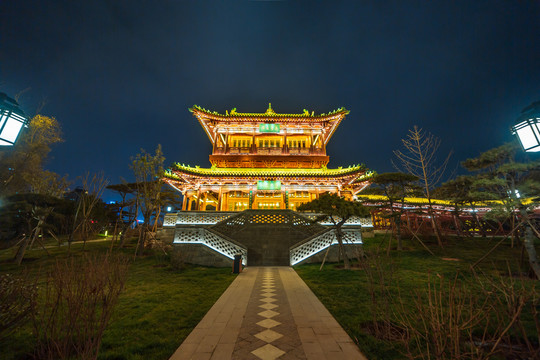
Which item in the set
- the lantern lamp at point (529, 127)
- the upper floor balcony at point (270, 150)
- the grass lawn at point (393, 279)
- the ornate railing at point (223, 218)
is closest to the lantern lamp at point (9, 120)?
the grass lawn at point (393, 279)

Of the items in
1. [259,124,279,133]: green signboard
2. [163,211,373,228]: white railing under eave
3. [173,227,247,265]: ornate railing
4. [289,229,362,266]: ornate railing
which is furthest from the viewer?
[259,124,279,133]: green signboard

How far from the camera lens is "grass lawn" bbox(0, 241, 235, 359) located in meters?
3.63

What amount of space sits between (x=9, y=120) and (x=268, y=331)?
5.52 metres

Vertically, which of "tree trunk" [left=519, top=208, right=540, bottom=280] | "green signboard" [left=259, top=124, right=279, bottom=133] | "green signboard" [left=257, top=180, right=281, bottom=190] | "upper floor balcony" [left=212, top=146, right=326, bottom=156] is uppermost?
"green signboard" [left=259, top=124, right=279, bottom=133]

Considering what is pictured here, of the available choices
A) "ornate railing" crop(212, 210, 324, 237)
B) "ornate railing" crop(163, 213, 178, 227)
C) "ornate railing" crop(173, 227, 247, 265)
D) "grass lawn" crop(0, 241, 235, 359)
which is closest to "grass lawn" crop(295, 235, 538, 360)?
"ornate railing" crop(212, 210, 324, 237)

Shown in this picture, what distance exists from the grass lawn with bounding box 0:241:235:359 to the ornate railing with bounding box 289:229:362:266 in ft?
13.3

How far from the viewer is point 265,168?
19703 millimetres

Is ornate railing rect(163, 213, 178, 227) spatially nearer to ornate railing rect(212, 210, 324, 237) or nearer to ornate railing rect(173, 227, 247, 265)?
ornate railing rect(173, 227, 247, 265)

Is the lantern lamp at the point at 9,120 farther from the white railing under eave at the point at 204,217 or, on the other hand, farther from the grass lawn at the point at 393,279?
the white railing under eave at the point at 204,217

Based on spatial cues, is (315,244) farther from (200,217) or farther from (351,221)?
(200,217)

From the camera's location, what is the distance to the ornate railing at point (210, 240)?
11.7 meters

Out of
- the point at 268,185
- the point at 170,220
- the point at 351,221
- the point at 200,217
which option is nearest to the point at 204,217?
the point at 200,217

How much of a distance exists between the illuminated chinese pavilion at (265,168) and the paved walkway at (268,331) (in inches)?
457

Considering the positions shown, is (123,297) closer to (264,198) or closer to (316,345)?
(316,345)
